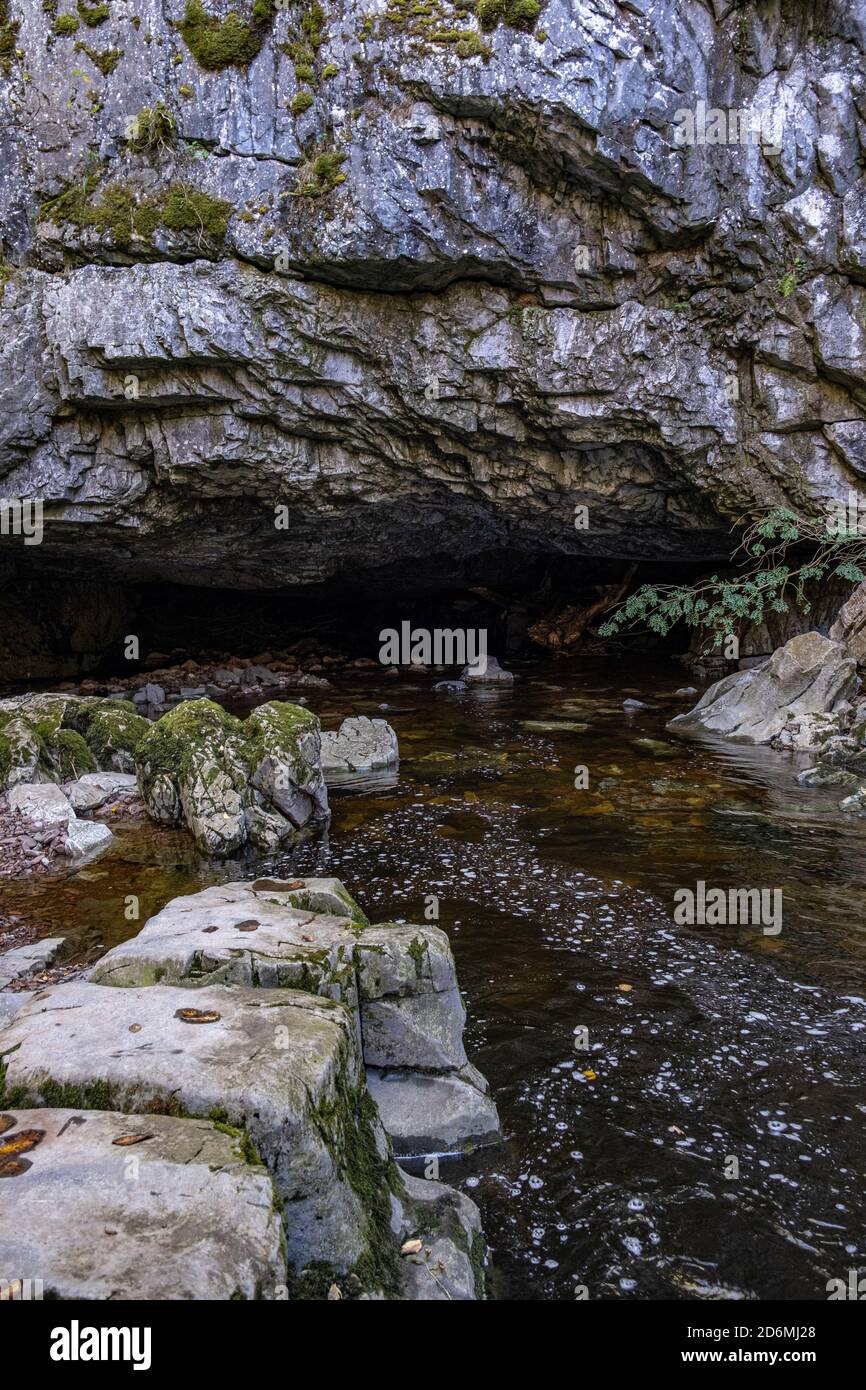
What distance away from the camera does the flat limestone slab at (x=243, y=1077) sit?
2529 millimetres

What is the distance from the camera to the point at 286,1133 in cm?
253

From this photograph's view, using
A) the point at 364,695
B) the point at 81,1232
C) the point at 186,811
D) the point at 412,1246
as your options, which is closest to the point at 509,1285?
the point at 412,1246

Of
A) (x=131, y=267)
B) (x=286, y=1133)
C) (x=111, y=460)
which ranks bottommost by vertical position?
(x=286, y=1133)

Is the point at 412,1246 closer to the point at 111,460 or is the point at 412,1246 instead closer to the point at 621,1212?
the point at 621,1212

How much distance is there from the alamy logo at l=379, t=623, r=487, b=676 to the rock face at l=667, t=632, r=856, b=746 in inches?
295

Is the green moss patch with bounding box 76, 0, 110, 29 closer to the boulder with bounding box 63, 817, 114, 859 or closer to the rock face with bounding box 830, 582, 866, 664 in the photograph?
the boulder with bounding box 63, 817, 114, 859

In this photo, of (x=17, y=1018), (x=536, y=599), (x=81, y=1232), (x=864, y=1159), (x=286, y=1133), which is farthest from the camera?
(x=536, y=599)

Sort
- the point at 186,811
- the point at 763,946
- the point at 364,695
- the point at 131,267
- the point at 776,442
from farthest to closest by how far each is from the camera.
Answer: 1. the point at 364,695
2. the point at 776,442
3. the point at 131,267
4. the point at 186,811
5. the point at 763,946

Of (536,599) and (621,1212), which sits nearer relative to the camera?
(621,1212)

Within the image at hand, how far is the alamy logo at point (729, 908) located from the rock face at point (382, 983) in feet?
8.88

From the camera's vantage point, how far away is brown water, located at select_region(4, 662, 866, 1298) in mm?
3227
